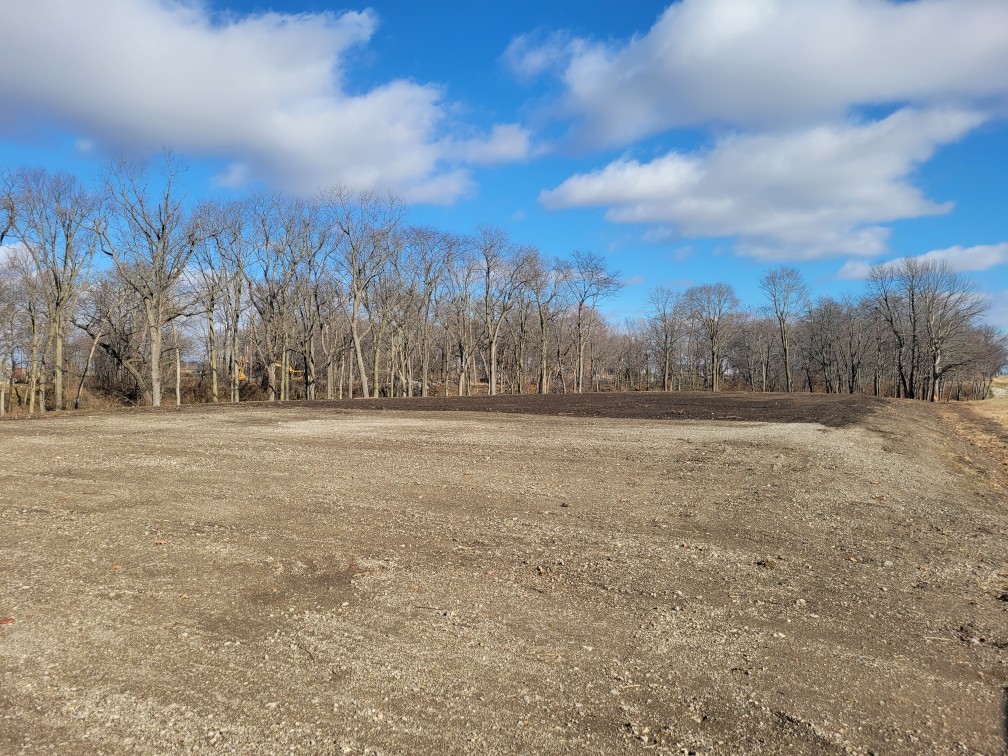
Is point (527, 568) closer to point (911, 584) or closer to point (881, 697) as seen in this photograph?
point (881, 697)

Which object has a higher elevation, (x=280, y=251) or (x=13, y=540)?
(x=280, y=251)

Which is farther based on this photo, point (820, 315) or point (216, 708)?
point (820, 315)

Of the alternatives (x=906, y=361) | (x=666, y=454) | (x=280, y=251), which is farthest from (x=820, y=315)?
(x=666, y=454)

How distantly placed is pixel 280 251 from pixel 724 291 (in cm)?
4721

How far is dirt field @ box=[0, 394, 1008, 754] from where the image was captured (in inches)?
111

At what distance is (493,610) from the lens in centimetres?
417

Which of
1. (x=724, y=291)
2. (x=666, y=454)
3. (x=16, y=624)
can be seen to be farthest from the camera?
(x=724, y=291)

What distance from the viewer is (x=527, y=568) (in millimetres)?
5059

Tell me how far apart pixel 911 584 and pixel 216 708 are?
5153 mm

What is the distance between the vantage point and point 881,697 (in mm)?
3078

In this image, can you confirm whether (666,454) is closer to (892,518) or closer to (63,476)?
(892,518)

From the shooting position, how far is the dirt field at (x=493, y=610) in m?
2.81

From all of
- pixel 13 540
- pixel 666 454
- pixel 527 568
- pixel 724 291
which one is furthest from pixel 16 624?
pixel 724 291

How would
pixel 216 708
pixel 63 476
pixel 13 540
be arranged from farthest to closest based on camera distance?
pixel 63 476 < pixel 13 540 < pixel 216 708
